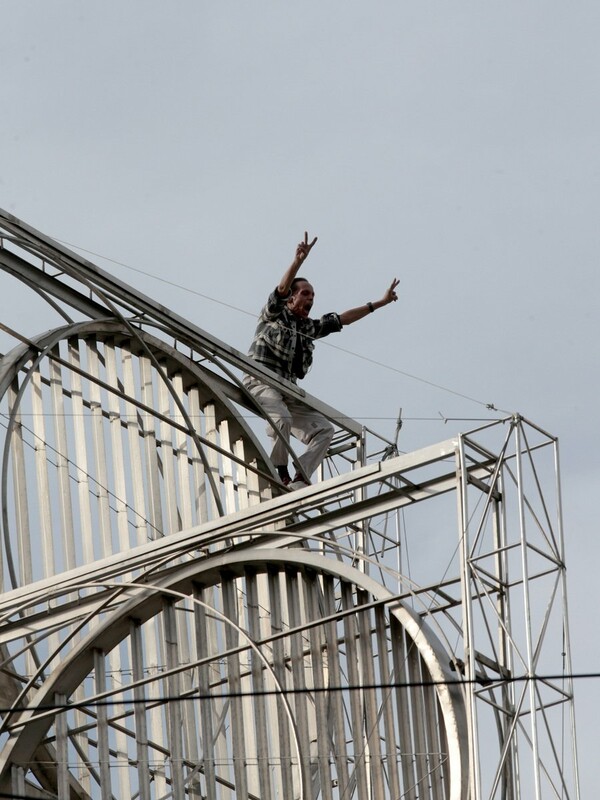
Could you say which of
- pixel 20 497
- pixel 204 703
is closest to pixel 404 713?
pixel 204 703

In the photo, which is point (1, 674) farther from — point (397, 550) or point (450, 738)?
point (397, 550)

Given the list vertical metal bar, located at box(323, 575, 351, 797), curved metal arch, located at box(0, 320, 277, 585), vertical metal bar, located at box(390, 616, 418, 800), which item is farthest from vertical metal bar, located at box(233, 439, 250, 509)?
vertical metal bar, located at box(390, 616, 418, 800)

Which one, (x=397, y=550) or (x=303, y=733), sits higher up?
(x=397, y=550)

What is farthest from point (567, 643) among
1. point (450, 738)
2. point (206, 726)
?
point (206, 726)

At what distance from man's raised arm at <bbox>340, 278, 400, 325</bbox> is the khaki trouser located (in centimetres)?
137

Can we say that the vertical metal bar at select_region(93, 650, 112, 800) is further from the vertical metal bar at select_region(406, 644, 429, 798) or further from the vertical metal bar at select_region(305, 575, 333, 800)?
the vertical metal bar at select_region(406, 644, 429, 798)

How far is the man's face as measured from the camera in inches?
1075

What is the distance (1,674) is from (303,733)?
157 inches

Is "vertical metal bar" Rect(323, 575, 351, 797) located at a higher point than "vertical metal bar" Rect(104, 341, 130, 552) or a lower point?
lower

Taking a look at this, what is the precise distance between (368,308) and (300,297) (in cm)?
128

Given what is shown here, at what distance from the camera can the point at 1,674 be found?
73.7ft

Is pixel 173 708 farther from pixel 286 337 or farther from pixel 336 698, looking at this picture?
pixel 286 337

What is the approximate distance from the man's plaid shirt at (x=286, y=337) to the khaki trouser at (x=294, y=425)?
40 centimetres

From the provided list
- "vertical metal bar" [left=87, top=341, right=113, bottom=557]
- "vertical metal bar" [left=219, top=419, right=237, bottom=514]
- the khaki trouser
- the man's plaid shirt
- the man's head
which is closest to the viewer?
"vertical metal bar" [left=87, top=341, right=113, bottom=557]
